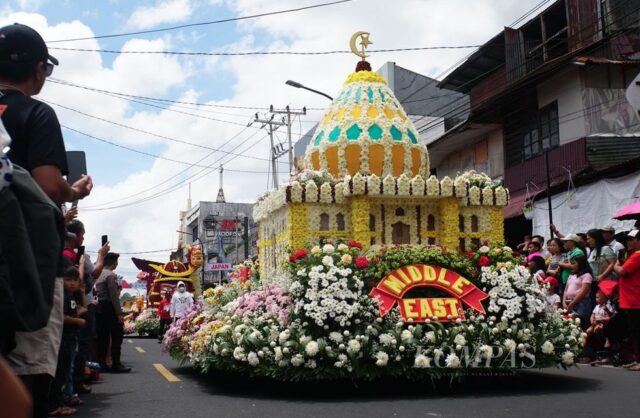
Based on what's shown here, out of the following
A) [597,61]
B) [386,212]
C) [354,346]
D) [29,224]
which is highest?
[597,61]

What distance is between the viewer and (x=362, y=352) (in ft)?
26.8

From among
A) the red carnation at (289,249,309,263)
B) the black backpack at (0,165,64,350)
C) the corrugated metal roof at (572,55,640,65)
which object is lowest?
the black backpack at (0,165,64,350)

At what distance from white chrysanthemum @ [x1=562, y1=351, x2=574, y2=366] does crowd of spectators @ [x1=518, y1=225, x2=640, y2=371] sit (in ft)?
4.86

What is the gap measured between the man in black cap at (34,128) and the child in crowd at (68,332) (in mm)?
3367

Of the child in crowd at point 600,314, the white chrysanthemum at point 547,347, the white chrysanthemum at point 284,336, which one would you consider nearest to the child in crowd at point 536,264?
the child in crowd at point 600,314

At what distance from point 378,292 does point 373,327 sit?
0.55 meters

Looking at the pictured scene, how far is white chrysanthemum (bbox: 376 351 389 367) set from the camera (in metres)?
7.97

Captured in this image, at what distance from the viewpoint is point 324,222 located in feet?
35.2

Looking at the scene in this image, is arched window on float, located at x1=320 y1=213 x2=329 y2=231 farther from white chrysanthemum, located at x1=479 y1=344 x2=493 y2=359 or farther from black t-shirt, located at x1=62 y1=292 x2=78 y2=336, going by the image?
black t-shirt, located at x1=62 y1=292 x2=78 y2=336

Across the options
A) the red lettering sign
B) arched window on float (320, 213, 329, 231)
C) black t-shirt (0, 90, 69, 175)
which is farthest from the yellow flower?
black t-shirt (0, 90, 69, 175)

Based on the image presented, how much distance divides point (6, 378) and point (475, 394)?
7.07 m

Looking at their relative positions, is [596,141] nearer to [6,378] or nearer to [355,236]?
[355,236]

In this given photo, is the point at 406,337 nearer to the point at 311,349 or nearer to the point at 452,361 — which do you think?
the point at 452,361

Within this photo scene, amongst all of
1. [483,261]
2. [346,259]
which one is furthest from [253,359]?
[483,261]
